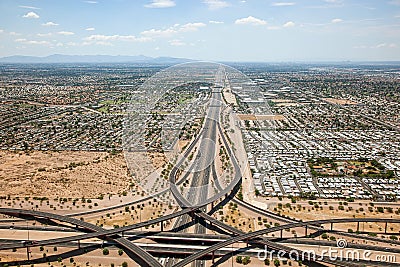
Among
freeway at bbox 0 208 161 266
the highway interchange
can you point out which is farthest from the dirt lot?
freeway at bbox 0 208 161 266

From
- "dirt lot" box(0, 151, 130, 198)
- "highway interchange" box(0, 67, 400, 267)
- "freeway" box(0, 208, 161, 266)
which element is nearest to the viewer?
"freeway" box(0, 208, 161, 266)

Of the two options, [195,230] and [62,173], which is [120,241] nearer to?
[195,230]

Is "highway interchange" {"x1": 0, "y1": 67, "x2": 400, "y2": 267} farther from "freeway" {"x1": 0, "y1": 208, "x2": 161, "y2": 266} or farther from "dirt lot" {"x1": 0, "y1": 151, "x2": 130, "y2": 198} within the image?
"dirt lot" {"x1": 0, "y1": 151, "x2": 130, "y2": 198}

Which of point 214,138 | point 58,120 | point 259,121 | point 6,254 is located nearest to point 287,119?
point 259,121

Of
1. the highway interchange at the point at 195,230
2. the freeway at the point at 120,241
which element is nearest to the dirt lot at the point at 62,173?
the highway interchange at the point at 195,230

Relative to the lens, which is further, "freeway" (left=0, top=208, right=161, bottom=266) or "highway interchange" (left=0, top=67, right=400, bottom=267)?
"highway interchange" (left=0, top=67, right=400, bottom=267)

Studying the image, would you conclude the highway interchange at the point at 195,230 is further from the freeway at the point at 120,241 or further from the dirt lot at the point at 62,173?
the dirt lot at the point at 62,173

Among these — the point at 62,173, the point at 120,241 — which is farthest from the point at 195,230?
the point at 62,173

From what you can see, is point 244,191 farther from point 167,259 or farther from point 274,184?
point 167,259
